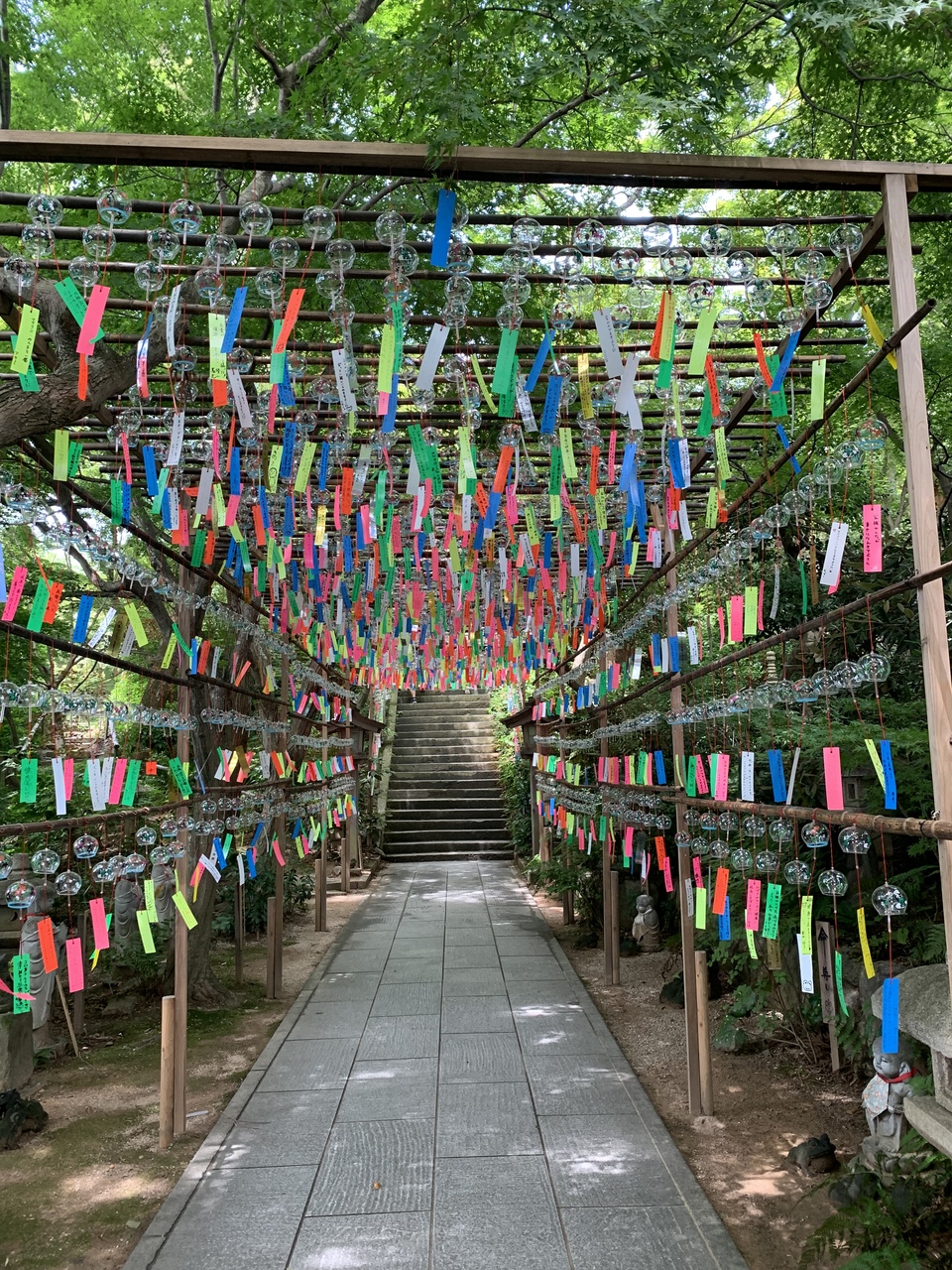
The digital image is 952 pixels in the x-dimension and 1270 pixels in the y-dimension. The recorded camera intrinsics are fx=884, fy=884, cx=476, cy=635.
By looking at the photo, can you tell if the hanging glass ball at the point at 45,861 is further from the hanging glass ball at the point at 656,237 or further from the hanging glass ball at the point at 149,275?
the hanging glass ball at the point at 656,237

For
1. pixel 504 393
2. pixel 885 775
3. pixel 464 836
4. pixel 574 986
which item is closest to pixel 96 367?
pixel 504 393

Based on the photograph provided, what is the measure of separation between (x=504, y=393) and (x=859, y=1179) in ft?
8.38

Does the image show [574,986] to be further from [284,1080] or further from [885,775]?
[885,775]

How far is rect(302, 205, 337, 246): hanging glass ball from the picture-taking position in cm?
222

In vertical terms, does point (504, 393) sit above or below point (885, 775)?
above

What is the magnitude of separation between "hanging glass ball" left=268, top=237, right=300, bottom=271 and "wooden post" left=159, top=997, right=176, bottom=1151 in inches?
112

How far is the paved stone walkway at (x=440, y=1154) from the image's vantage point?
8.95 ft

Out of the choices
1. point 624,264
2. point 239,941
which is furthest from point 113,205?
point 239,941

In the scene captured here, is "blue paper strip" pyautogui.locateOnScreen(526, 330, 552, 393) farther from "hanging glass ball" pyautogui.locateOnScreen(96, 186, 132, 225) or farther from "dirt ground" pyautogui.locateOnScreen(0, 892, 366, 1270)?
"dirt ground" pyautogui.locateOnScreen(0, 892, 366, 1270)

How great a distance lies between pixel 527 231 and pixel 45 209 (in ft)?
4.00

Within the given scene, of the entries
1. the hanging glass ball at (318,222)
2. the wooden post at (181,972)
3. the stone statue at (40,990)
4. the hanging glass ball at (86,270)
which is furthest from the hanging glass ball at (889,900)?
the stone statue at (40,990)

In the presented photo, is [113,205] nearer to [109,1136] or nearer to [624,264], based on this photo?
[624,264]

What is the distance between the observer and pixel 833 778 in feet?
7.55

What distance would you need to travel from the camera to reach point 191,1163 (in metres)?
3.38
